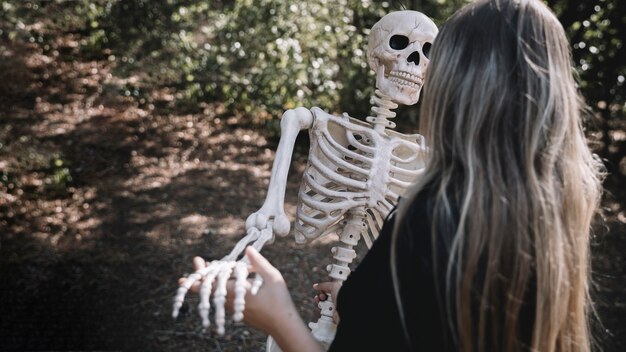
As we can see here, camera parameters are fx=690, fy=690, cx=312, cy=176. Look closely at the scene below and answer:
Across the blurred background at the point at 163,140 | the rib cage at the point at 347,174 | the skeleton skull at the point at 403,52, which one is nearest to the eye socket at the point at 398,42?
the skeleton skull at the point at 403,52

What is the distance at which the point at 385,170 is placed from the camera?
188 cm

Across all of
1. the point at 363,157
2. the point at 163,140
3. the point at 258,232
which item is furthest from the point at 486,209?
the point at 163,140

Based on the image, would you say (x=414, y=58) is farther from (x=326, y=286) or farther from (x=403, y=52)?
(x=326, y=286)

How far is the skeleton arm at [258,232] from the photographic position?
3.75 ft

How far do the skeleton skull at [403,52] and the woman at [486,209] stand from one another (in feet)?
2.60

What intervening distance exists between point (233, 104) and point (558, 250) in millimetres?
4920

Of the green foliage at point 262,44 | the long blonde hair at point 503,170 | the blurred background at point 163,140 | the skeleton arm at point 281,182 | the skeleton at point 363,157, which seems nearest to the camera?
the long blonde hair at point 503,170

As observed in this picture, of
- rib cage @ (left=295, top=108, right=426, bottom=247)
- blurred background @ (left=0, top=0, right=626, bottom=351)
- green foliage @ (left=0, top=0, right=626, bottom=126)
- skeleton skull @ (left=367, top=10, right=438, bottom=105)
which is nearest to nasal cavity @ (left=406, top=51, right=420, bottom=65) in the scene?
skeleton skull @ (left=367, top=10, right=438, bottom=105)

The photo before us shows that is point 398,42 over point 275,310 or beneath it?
over

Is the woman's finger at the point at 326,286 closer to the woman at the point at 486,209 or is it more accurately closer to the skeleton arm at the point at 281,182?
the skeleton arm at the point at 281,182

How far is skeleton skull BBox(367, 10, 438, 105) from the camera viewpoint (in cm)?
188

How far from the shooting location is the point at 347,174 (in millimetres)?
1911

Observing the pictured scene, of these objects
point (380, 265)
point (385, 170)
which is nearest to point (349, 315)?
point (380, 265)

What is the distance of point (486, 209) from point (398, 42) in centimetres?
102
